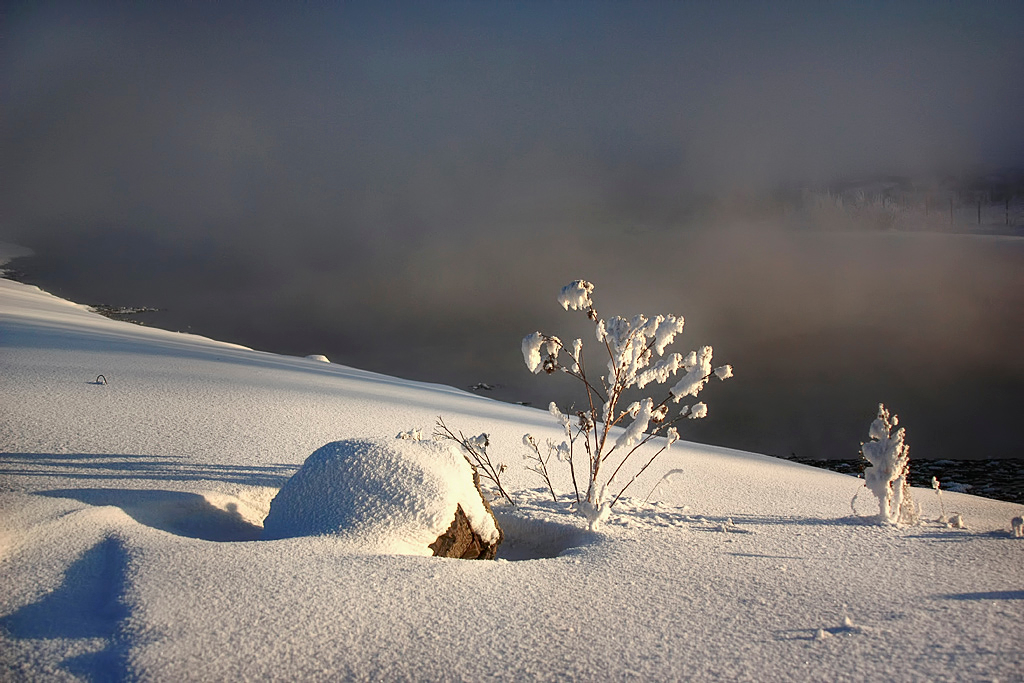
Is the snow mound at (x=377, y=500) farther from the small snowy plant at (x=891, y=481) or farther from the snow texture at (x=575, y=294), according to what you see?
the small snowy plant at (x=891, y=481)

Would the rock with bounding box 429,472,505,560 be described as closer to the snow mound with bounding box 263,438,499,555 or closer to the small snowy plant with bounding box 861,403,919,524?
the snow mound with bounding box 263,438,499,555

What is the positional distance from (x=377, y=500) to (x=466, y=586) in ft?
1.92

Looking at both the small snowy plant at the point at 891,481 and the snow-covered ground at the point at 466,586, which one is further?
the small snowy plant at the point at 891,481

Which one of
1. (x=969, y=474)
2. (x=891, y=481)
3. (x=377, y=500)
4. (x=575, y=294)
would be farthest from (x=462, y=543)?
(x=969, y=474)

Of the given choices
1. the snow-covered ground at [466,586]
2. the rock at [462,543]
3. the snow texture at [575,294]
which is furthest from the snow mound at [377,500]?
the snow texture at [575,294]

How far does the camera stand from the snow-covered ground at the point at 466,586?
162 centimetres

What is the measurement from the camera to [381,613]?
5.98 feet

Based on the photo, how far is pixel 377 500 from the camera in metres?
2.47

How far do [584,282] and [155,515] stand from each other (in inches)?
71.5

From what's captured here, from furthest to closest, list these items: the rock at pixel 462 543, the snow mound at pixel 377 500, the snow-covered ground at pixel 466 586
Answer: the rock at pixel 462 543
the snow mound at pixel 377 500
the snow-covered ground at pixel 466 586

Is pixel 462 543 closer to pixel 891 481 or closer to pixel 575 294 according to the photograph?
pixel 575 294

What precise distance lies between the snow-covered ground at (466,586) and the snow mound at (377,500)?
17 centimetres

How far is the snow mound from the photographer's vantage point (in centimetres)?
237

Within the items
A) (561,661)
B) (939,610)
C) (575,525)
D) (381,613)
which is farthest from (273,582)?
(939,610)
